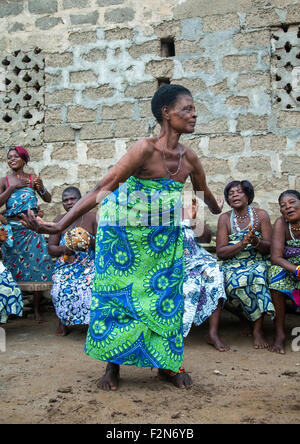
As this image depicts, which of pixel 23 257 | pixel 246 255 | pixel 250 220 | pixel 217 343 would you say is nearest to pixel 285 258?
pixel 246 255

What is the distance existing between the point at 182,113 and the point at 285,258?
6.11ft

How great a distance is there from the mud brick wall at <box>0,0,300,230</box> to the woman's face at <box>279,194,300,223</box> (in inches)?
51.0

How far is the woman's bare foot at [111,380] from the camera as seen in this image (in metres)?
2.84

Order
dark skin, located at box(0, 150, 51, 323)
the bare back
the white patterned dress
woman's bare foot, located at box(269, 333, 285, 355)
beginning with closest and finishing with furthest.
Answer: the bare back < woman's bare foot, located at box(269, 333, 285, 355) < the white patterned dress < dark skin, located at box(0, 150, 51, 323)

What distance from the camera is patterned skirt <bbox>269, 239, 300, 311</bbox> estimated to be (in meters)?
3.88

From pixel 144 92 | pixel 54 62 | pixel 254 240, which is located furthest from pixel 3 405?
pixel 54 62

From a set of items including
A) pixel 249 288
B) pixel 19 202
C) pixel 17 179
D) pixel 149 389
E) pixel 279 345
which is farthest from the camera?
pixel 17 179

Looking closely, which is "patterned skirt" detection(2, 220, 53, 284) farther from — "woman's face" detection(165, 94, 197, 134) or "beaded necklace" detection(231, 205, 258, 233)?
"woman's face" detection(165, 94, 197, 134)

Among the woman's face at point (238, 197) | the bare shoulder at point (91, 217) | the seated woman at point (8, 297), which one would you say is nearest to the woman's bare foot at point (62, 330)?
the seated woman at point (8, 297)

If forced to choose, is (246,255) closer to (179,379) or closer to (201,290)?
(201,290)

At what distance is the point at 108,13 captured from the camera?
18.8 ft

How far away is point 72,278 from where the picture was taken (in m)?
4.33

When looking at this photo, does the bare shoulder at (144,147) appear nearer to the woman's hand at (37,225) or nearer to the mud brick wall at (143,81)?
the woman's hand at (37,225)

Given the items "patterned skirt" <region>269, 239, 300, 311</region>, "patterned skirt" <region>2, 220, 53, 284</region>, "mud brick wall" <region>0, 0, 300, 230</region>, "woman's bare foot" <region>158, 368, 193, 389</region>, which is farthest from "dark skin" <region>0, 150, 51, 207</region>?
"woman's bare foot" <region>158, 368, 193, 389</region>
